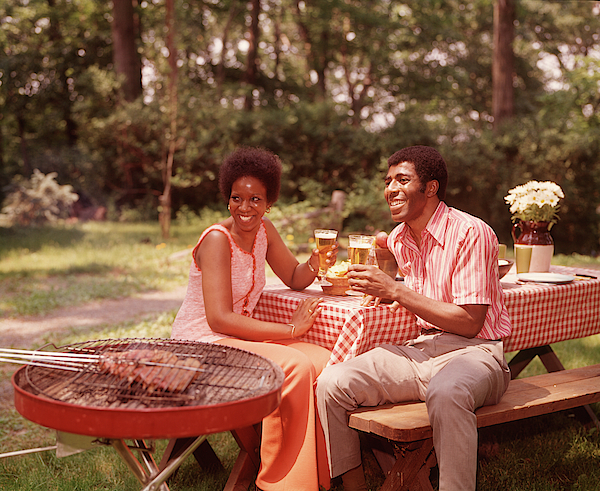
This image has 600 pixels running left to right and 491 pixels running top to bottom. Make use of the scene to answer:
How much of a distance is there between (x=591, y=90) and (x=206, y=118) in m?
11.4

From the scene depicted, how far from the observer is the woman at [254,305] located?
2691 millimetres

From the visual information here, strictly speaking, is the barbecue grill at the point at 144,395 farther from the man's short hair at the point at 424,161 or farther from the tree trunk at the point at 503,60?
the tree trunk at the point at 503,60

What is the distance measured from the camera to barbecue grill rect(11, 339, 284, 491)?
67.1 inches

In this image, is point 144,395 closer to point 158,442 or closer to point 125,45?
point 158,442

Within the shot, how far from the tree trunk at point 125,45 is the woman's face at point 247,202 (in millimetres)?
16239

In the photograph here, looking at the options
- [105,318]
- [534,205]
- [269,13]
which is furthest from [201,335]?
[269,13]

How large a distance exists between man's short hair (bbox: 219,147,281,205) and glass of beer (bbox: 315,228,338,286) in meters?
0.40

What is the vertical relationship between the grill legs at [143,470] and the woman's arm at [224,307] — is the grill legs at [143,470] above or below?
below

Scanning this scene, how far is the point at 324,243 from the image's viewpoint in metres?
3.32

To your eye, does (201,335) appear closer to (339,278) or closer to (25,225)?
(339,278)

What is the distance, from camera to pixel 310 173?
1672 centimetres

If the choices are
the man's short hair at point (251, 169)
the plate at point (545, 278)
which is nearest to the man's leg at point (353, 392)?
the man's short hair at point (251, 169)

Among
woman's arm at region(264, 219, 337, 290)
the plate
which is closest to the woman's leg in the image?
woman's arm at region(264, 219, 337, 290)

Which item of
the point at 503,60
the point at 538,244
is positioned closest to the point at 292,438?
the point at 538,244
